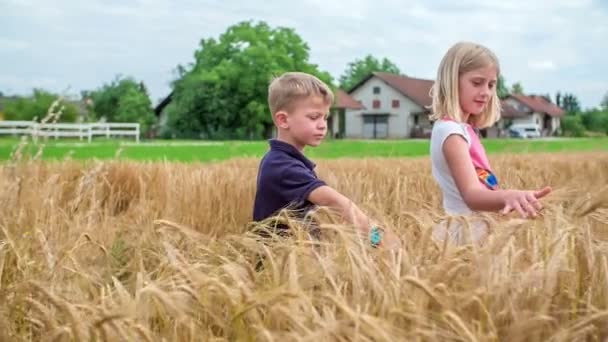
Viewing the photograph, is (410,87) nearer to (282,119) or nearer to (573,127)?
(573,127)

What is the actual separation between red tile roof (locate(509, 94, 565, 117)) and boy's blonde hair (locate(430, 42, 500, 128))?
7905 cm

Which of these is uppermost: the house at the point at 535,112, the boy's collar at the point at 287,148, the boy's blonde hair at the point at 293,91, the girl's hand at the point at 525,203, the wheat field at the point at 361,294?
the house at the point at 535,112

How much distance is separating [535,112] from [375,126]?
A: 24.8 metres

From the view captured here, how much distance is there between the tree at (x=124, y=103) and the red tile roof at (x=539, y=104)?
40980mm

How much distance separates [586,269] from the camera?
4.31 feet

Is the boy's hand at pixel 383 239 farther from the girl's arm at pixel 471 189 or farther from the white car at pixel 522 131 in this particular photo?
the white car at pixel 522 131

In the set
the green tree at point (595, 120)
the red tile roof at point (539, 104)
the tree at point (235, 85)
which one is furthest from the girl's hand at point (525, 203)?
the red tile roof at point (539, 104)

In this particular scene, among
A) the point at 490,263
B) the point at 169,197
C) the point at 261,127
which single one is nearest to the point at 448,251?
the point at 490,263

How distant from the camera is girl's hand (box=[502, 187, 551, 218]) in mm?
1946

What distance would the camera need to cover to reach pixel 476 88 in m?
2.94

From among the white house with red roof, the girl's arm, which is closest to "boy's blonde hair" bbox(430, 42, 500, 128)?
the girl's arm

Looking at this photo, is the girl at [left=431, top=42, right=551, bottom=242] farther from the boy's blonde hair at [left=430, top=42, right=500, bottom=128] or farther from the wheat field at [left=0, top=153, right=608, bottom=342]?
the wheat field at [left=0, top=153, right=608, bottom=342]

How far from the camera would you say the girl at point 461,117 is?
9.07 ft

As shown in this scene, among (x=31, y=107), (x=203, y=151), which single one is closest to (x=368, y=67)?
(x=31, y=107)
